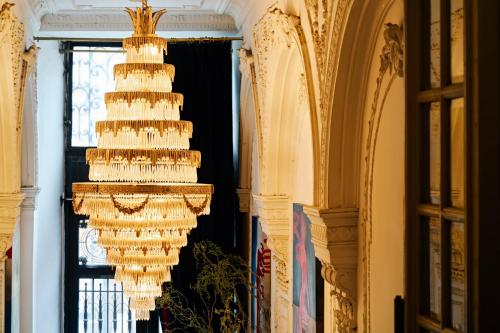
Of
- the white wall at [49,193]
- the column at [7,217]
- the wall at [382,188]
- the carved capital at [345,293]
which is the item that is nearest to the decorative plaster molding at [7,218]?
the column at [7,217]

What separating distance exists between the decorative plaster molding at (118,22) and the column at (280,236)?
11.3 ft

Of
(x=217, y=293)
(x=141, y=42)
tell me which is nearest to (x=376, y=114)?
(x=141, y=42)

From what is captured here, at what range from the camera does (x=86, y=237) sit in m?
13.7

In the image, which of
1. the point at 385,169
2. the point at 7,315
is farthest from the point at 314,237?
the point at 7,315

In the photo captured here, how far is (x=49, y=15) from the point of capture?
12.0 meters

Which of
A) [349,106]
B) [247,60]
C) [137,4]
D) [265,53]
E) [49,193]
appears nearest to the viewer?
[349,106]

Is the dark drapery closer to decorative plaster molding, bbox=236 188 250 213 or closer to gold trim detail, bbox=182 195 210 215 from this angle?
decorative plaster molding, bbox=236 188 250 213

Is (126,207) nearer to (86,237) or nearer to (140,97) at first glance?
(140,97)

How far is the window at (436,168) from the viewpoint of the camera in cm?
271

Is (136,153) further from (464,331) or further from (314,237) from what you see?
(464,331)

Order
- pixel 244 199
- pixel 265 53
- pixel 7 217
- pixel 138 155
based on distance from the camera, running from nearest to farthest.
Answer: pixel 138 155
pixel 265 53
pixel 7 217
pixel 244 199

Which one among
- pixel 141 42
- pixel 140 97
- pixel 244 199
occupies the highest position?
pixel 141 42

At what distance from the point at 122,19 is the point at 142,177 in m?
5.25

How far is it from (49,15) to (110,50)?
1.22m
